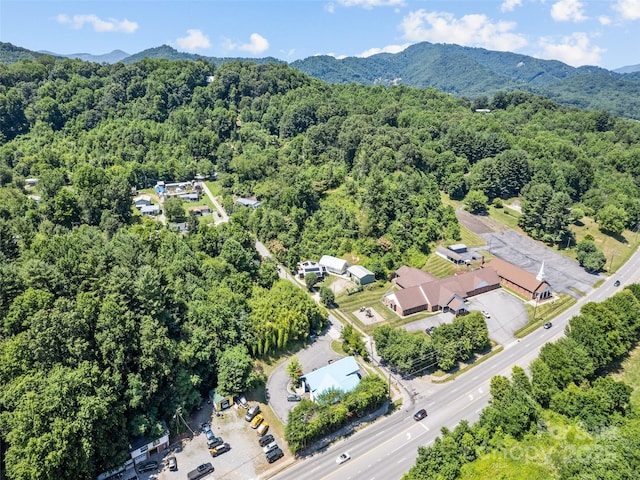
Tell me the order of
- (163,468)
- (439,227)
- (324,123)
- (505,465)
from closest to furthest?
(505,465) < (163,468) < (439,227) < (324,123)

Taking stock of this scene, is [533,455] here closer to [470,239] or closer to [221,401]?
[221,401]

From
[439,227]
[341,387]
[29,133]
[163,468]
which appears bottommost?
[163,468]

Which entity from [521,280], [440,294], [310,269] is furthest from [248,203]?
[521,280]

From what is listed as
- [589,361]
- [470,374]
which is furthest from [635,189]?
[470,374]

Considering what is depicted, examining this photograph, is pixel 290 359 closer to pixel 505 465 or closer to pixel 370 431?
pixel 370 431

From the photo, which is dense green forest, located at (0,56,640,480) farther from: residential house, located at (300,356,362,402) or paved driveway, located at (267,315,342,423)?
residential house, located at (300,356,362,402)

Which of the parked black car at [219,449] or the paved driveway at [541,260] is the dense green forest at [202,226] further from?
the parked black car at [219,449]

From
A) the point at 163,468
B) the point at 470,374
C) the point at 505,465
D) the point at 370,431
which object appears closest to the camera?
the point at 505,465
